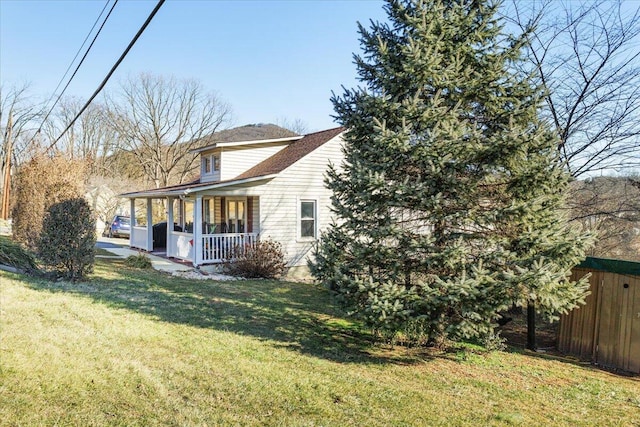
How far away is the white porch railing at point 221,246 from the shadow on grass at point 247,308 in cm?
233

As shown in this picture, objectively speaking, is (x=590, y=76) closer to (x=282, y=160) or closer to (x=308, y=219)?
(x=308, y=219)

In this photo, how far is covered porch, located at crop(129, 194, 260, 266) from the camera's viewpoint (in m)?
12.6

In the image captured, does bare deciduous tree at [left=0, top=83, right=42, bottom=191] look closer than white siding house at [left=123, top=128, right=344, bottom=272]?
No

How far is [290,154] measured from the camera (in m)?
15.5

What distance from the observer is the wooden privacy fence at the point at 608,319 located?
5441mm

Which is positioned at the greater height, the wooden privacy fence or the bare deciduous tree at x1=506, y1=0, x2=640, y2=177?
the bare deciduous tree at x1=506, y1=0, x2=640, y2=177

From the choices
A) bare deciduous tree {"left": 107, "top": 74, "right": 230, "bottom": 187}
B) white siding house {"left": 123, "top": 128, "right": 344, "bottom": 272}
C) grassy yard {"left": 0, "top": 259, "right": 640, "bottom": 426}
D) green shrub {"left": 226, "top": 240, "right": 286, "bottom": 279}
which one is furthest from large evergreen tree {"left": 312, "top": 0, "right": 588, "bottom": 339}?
bare deciduous tree {"left": 107, "top": 74, "right": 230, "bottom": 187}

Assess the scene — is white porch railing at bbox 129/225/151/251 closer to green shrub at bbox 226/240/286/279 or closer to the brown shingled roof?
the brown shingled roof

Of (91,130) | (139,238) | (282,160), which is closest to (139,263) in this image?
(139,238)

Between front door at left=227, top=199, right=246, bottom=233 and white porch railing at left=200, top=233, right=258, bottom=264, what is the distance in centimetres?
223

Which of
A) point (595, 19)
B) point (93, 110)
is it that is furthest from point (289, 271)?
point (93, 110)

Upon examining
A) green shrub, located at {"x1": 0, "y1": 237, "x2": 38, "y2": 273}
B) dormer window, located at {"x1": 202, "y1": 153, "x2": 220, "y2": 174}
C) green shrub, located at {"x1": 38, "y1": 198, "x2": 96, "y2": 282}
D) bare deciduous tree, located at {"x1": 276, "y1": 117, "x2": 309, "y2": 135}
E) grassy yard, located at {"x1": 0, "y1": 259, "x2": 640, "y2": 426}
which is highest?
bare deciduous tree, located at {"x1": 276, "y1": 117, "x2": 309, "y2": 135}

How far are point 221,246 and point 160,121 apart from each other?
27.3 meters

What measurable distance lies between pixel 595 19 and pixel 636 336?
23.0ft
